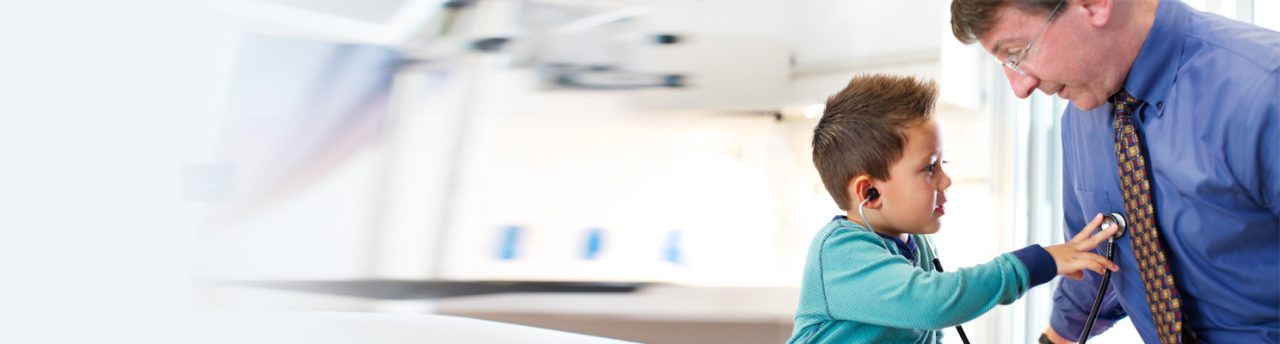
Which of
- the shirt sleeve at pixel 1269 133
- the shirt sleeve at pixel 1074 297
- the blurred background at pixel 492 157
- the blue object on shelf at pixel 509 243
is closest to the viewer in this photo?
the shirt sleeve at pixel 1269 133

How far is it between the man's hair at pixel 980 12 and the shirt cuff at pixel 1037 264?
274mm

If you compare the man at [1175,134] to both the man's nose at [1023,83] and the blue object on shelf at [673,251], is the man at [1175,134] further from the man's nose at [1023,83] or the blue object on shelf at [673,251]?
the blue object on shelf at [673,251]

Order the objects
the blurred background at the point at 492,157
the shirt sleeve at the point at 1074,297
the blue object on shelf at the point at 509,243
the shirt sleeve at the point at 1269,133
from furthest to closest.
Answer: the blue object on shelf at the point at 509,243 → the blurred background at the point at 492,157 → the shirt sleeve at the point at 1074,297 → the shirt sleeve at the point at 1269,133

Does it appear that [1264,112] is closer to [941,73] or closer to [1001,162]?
[941,73]

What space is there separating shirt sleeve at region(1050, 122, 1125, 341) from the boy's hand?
18 centimetres

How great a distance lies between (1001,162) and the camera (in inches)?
78.2

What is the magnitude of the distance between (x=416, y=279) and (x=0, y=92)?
0.93 meters

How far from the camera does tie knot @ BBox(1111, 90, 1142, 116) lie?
0.96 m

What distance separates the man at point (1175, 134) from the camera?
84 centimetres

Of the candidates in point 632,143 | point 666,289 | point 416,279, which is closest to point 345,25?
point 416,279

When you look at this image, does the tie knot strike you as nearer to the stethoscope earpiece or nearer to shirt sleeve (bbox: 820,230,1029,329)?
the stethoscope earpiece

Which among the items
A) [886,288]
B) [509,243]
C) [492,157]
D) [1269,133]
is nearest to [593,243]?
[509,243]

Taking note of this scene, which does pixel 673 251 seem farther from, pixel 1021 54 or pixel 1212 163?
pixel 1212 163

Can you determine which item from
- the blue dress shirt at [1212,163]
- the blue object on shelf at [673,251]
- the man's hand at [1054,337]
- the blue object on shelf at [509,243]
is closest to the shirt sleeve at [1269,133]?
the blue dress shirt at [1212,163]
